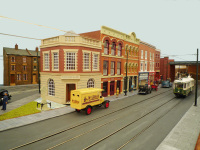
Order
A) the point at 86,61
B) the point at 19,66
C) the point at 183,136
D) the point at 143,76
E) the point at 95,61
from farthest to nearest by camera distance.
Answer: the point at 19,66, the point at 143,76, the point at 95,61, the point at 86,61, the point at 183,136

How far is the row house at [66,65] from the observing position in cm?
1702

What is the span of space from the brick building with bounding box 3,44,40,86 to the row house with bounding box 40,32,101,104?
2247 centimetres

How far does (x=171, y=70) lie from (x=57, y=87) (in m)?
48.7

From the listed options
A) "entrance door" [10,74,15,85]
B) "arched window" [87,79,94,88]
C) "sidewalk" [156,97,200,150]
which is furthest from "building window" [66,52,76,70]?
"entrance door" [10,74,15,85]

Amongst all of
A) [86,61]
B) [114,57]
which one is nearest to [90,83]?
[86,61]

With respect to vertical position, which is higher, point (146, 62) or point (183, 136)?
point (146, 62)

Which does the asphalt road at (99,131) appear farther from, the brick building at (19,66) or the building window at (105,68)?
the brick building at (19,66)

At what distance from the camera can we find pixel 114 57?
23.9 m

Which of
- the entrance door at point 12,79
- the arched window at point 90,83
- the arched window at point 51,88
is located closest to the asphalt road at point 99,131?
the arched window at point 90,83

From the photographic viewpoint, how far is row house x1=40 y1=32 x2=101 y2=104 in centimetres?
1702

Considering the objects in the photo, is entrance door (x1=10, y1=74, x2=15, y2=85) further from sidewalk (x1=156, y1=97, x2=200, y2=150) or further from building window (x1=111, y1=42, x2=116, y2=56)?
sidewalk (x1=156, y1=97, x2=200, y2=150)

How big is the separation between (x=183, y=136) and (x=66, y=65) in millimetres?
14418

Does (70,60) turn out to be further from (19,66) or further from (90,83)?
(19,66)

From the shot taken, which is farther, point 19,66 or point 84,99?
point 19,66
